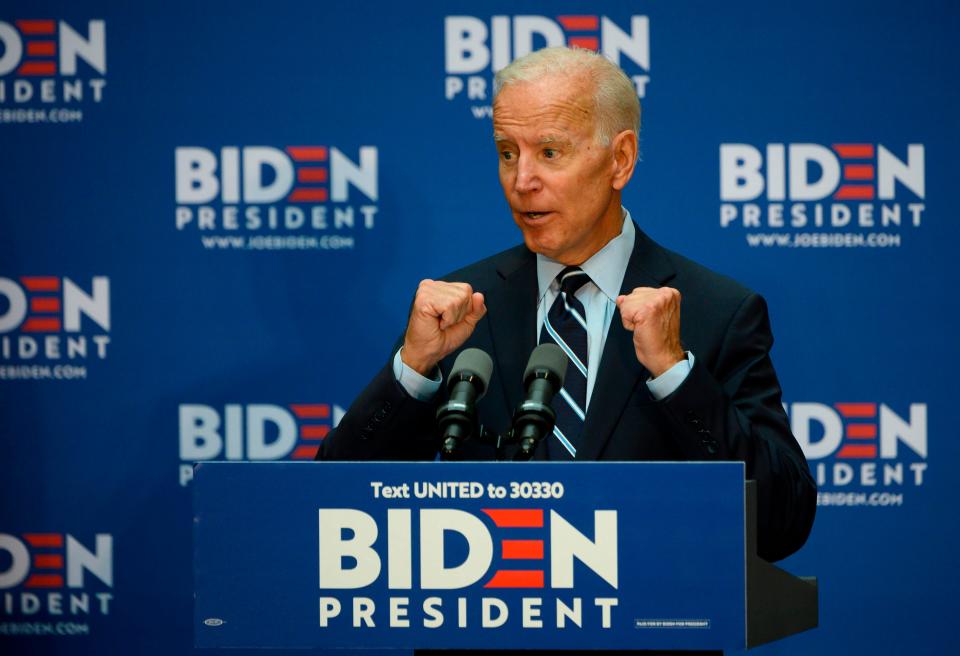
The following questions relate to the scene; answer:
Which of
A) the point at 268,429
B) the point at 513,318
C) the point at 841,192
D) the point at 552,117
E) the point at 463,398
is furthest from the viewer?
the point at 268,429

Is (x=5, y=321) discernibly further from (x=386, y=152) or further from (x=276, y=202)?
(x=386, y=152)

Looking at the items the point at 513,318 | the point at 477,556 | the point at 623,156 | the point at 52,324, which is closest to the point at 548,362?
the point at 477,556

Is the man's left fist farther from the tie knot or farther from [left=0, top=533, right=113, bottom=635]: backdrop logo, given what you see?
[left=0, top=533, right=113, bottom=635]: backdrop logo

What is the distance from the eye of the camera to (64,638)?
373 centimetres

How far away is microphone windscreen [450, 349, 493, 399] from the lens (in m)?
1.70

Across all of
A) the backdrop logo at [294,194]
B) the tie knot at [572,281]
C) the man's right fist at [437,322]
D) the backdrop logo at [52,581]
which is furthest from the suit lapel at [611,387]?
the backdrop logo at [52,581]

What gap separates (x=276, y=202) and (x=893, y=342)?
6.16 feet

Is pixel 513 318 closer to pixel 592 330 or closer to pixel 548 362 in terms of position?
pixel 592 330

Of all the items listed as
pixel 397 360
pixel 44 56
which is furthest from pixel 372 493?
pixel 44 56

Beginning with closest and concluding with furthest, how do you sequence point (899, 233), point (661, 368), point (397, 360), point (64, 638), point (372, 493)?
point (372, 493)
point (661, 368)
point (397, 360)
point (899, 233)
point (64, 638)

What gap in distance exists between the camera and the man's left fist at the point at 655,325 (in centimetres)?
177

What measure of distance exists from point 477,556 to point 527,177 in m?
0.76

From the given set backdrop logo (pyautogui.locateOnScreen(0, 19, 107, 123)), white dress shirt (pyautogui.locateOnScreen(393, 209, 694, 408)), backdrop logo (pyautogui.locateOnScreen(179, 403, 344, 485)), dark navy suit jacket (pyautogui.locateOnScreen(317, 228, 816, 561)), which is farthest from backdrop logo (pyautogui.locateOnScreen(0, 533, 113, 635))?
white dress shirt (pyautogui.locateOnScreen(393, 209, 694, 408))

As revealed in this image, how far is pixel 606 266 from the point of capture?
2.13 m
